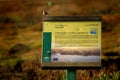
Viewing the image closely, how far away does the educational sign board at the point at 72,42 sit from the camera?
6684 mm

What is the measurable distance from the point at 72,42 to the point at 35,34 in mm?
5011

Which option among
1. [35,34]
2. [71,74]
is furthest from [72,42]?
[35,34]

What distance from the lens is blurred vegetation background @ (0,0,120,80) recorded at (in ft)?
28.3

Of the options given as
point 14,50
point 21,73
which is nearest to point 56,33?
point 21,73

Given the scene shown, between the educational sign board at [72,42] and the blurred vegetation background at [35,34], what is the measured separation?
1353 millimetres

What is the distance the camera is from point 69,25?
6.79 meters

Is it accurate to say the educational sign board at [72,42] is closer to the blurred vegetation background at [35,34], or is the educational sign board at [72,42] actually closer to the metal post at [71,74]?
the metal post at [71,74]

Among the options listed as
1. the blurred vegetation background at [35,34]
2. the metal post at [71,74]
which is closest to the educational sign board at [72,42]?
the metal post at [71,74]

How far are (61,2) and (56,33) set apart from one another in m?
5.65

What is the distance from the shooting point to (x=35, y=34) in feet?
38.2

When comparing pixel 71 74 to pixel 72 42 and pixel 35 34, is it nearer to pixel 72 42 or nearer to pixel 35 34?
pixel 72 42

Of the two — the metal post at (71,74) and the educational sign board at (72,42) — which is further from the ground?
the educational sign board at (72,42)

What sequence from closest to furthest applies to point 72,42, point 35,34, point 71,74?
point 72,42, point 71,74, point 35,34

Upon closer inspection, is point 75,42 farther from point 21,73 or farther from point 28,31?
point 28,31
